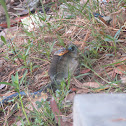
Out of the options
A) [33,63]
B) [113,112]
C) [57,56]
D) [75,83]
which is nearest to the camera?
[113,112]

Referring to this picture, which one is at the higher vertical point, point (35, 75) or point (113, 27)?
point (113, 27)

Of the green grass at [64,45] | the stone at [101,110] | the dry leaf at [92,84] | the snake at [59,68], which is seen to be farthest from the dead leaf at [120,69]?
the stone at [101,110]

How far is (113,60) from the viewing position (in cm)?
157

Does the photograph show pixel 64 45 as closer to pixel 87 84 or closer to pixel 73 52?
pixel 73 52

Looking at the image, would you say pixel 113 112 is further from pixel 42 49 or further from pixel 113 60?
pixel 42 49

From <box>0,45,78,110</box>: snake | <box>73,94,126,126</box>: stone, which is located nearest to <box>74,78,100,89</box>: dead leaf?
<box>0,45,78,110</box>: snake

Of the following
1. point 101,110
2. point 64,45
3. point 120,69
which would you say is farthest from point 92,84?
point 101,110

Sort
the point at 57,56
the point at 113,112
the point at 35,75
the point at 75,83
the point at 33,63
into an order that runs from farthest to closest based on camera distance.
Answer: the point at 33,63 < the point at 35,75 < the point at 57,56 < the point at 75,83 < the point at 113,112

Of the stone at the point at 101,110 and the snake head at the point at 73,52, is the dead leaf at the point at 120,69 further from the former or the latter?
the stone at the point at 101,110

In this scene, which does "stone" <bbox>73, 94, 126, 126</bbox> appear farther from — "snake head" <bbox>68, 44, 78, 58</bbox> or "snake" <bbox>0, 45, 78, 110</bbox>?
"snake head" <bbox>68, 44, 78, 58</bbox>

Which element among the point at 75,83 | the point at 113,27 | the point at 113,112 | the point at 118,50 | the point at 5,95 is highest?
the point at 113,112

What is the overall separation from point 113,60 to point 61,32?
79 centimetres

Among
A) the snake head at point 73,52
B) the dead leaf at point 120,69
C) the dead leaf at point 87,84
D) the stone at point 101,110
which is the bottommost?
the dead leaf at point 87,84

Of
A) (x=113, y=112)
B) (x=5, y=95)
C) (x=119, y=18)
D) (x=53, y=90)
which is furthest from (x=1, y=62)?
(x=113, y=112)
